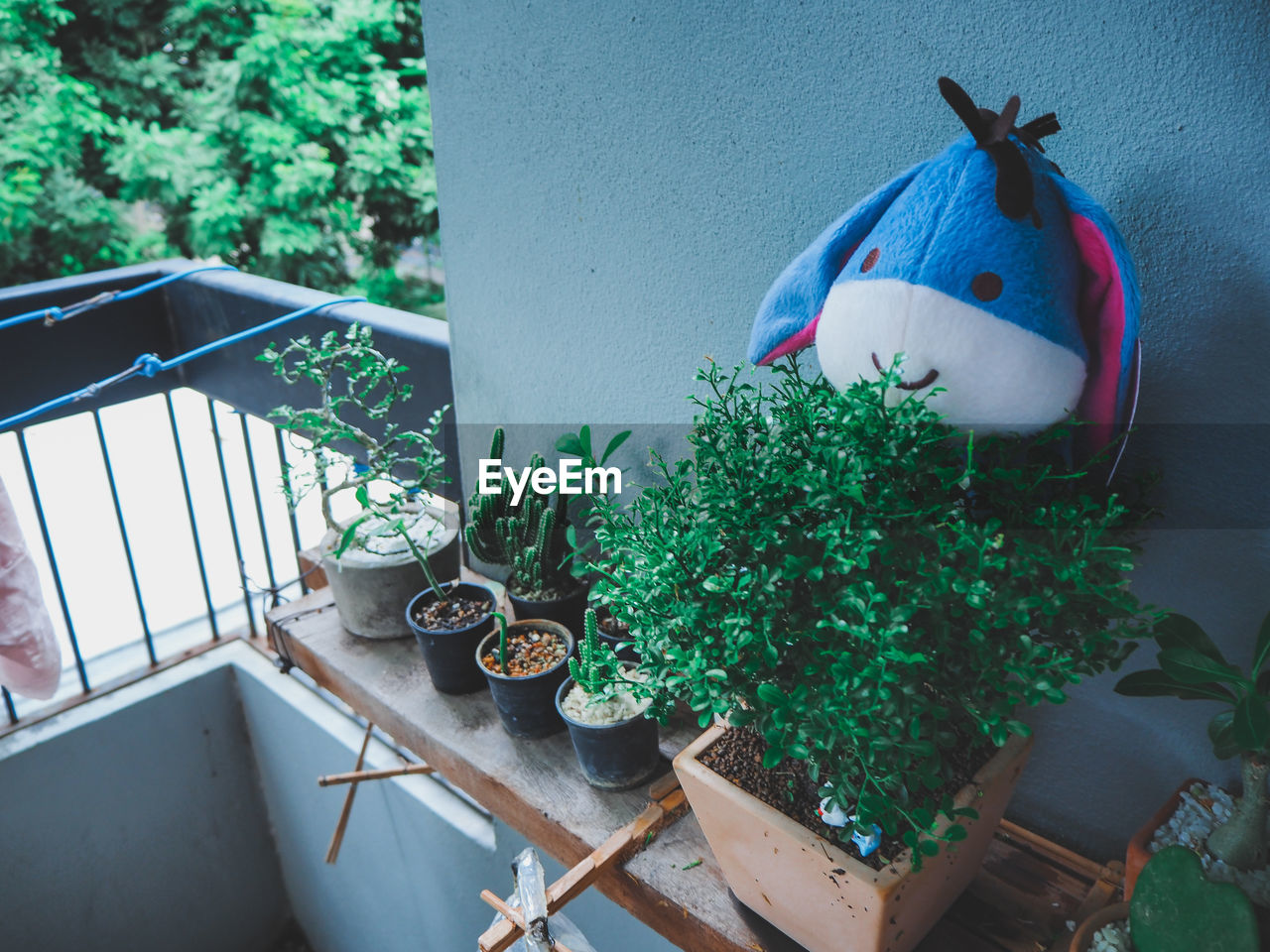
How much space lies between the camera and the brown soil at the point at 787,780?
2.13 feet

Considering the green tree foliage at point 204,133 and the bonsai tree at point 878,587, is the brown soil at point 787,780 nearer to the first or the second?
the bonsai tree at point 878,587

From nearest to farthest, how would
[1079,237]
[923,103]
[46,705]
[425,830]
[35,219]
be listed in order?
[1079,237]
[923,103]
[425,830]
[46,705]
[35,219]

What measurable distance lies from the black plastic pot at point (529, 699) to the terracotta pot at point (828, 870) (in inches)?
10.1

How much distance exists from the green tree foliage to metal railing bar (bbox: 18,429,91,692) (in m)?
5.26

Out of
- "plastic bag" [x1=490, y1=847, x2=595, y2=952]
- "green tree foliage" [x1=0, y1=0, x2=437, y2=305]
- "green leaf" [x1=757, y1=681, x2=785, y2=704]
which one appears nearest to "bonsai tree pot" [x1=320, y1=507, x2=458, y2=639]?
"plastic bag" [x1=490, y1=847, x2=595, y2=952]

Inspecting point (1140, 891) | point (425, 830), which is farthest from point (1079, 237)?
point (425, 830)

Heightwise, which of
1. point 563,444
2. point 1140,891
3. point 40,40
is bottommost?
point 1140,891

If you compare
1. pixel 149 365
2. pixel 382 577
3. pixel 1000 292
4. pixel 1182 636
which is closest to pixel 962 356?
pixel 1000 292

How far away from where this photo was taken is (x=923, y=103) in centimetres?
70

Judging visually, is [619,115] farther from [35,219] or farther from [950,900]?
[35,219]

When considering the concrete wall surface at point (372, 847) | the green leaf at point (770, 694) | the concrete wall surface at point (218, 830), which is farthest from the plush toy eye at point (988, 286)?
the concrete wall surface at point (218, 830)

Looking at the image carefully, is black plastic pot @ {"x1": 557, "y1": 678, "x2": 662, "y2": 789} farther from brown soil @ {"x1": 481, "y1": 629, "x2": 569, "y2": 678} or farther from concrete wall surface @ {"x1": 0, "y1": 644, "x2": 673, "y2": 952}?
concrete wall surface @ {"x1": 0, "y1": 644, "x2": 673, "y2": 952}

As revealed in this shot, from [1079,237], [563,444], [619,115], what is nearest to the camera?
[1079,237]

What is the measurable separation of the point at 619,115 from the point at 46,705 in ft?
5.94
